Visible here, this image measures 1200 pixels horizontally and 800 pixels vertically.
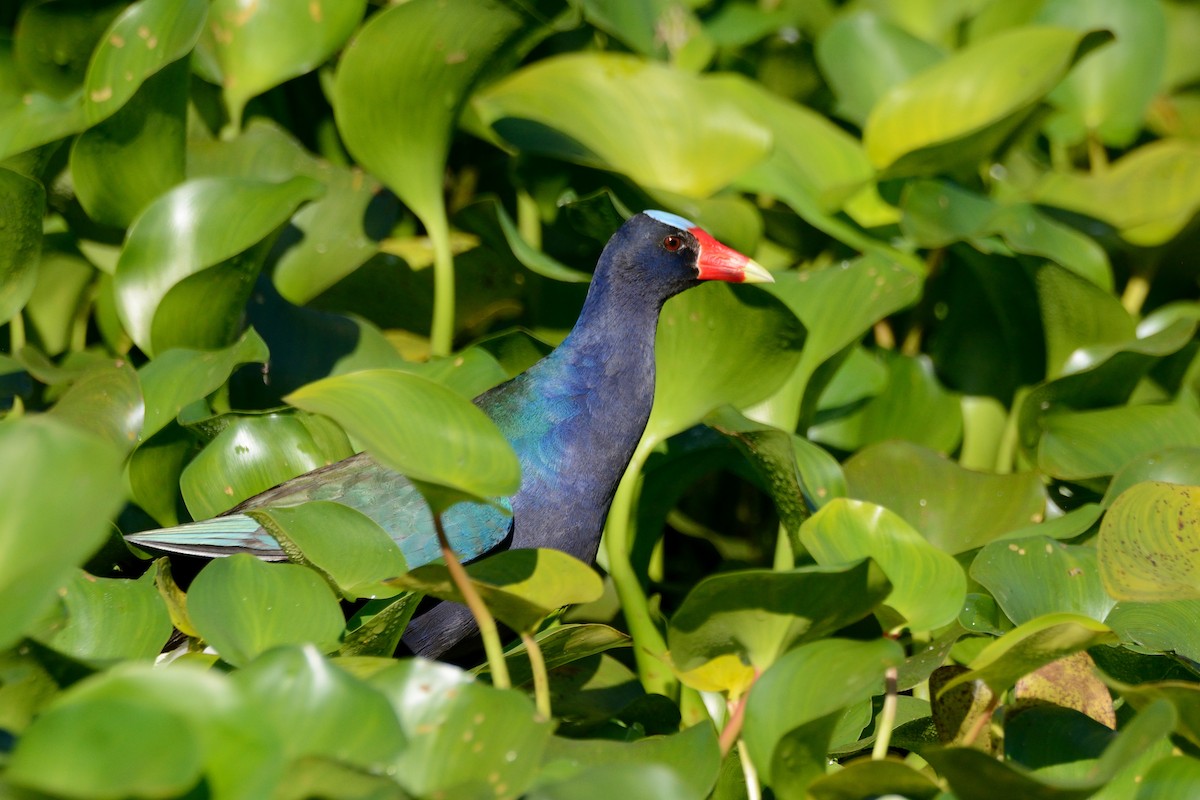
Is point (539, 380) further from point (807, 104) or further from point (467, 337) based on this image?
point (807, 104)

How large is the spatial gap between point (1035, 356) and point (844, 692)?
1.52 meters

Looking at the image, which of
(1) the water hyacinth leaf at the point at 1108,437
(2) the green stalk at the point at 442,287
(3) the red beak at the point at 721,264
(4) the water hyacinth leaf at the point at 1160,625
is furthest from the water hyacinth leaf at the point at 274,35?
(4) the water hyacinth leaf at the point at 1160,625

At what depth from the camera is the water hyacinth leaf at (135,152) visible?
232 cm

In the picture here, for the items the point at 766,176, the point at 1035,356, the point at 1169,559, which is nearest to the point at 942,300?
the point at 1035,356

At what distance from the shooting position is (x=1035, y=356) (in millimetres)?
2848

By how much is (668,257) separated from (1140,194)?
4.18ft

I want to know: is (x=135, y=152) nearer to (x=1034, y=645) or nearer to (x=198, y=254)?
(x=198, y=254)

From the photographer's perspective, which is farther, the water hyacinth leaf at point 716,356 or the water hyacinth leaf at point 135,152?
the water hyacinth leaf at point 135,152

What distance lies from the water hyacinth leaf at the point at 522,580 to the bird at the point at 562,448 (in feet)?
1.74

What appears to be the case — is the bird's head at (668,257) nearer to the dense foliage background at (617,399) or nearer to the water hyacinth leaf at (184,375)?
the dense foliage background at (617,399)

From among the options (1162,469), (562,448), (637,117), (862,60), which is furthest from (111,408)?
(862,60)

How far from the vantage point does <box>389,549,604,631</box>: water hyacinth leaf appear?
60.3 inches

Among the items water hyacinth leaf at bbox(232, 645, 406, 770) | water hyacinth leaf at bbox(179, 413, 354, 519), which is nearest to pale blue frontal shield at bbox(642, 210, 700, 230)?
water hyacinth leaf at bbox(179, 413, 354, 519)

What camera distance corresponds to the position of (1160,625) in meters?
1.87
